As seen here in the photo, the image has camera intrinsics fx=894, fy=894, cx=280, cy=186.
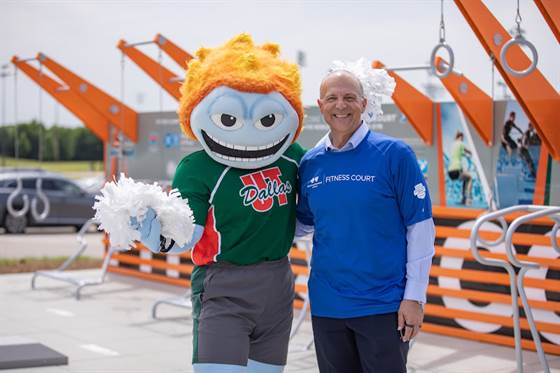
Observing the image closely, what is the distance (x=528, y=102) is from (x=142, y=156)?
5647 millimetres

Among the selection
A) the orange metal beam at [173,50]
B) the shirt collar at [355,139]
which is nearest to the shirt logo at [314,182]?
the shirt collar at [355,139]

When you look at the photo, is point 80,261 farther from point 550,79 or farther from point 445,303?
point 550,79

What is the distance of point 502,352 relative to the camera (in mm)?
6398

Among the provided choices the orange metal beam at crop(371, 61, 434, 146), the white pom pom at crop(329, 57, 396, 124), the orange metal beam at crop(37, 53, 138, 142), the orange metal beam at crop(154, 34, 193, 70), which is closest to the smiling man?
the white pom pom at crop(329, 57, 396, 124)

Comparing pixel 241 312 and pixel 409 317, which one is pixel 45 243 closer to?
pixel 241 312

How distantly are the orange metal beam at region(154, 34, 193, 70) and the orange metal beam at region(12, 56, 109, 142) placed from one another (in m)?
1.86

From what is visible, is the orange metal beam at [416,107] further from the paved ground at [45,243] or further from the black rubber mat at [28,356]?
the paved ground at [45,243]

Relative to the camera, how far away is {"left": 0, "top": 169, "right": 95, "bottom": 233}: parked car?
17.2 meters

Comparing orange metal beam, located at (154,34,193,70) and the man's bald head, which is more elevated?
orange metal beam, located at (154,34,193,70)

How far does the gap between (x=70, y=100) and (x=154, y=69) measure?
1.51 m

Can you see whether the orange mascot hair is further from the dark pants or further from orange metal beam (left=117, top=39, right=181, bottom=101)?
orange metal beam (left=117, top=39, right=181, bottom=101)

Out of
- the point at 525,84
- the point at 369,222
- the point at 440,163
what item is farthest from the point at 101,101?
the point at 369,222

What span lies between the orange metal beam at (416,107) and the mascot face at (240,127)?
12.2 ft

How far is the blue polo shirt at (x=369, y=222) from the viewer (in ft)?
11.1
